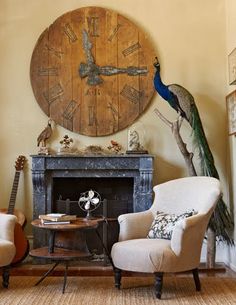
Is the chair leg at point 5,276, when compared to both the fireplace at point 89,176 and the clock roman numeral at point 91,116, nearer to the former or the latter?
the fireplace at point 89,176

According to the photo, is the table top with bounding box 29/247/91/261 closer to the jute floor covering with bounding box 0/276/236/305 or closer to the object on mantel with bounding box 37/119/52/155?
the jute floor covering with bounding box 0/276/236/305

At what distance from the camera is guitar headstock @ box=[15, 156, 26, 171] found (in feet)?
15.3

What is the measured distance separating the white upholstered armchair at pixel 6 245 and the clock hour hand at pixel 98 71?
1929 millimetres

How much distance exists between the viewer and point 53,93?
189 inches

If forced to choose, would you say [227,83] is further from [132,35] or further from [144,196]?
[144,196]

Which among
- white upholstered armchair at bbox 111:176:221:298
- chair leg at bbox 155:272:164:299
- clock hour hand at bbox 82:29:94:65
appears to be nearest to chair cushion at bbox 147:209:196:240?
white upholstered armchair at bbox 111:176:221:298

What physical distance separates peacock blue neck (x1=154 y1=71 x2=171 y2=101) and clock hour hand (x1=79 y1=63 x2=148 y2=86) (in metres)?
0.37

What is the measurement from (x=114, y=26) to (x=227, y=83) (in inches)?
55.8

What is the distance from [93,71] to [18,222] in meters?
1.84

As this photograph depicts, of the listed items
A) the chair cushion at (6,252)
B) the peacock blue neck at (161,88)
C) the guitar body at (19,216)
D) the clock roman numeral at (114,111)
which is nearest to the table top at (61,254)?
the chair cushion at (6,252)

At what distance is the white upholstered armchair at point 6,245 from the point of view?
3354 mm

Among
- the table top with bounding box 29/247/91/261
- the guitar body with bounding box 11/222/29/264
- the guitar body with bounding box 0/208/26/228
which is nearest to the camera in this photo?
the table top with bounding box 29/247/91/261

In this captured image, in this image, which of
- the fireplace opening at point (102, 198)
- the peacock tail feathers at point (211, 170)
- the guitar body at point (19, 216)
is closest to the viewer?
the peacock tail feathers at point (211, 170)

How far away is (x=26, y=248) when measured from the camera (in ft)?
13.7
